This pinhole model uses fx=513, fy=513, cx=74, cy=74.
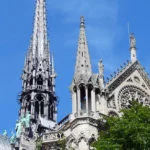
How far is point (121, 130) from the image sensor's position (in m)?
21.9

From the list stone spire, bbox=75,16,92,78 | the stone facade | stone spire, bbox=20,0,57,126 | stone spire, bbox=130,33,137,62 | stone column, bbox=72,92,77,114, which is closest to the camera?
the stone facade

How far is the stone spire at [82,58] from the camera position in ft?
104

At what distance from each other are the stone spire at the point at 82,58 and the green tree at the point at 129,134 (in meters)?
9.17

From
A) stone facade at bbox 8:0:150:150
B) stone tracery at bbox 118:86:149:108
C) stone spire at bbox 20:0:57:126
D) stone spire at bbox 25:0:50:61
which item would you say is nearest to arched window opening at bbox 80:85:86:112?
stone facade at bbox 8:0:150:150

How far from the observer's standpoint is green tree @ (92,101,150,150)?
21.3m

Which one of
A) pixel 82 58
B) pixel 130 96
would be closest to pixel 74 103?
pixel 82 58

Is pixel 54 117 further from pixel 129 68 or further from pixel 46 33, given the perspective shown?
pixel 129 68

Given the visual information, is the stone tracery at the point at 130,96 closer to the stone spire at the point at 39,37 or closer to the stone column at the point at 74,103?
the stone column at the point at 74,103

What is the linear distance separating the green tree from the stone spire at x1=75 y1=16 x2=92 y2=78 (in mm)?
9165

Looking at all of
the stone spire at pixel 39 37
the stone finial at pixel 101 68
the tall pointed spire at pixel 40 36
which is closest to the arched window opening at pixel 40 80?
the stone spire at pixel 39 37

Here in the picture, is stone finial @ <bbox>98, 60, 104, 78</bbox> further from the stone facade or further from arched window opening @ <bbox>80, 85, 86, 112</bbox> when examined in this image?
arched window opening @ <bbox>80, 85, 86, 112</bbox>

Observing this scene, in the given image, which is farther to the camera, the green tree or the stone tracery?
the stone tracery

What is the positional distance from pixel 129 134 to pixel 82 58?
11403 millimetres

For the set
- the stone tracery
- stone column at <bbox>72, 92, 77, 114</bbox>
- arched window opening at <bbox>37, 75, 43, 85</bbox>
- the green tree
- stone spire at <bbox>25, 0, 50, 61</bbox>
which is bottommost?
the green tree
